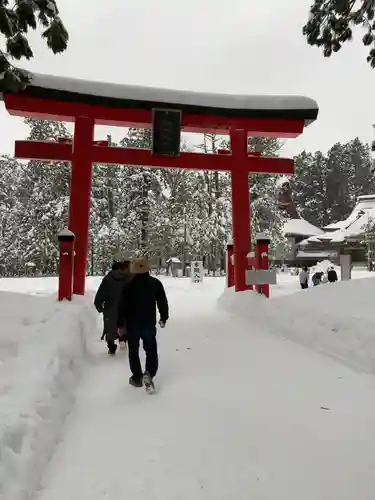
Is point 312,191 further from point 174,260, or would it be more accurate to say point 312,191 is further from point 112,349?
point 112,349

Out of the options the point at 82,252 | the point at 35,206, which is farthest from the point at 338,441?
the point at 35,206

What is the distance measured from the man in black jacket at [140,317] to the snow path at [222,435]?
1.11 feet

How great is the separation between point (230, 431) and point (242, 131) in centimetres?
1170

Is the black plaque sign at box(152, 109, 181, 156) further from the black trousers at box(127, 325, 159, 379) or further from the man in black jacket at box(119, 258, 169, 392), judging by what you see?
the black trousers at box(127, 325, 159, 379)

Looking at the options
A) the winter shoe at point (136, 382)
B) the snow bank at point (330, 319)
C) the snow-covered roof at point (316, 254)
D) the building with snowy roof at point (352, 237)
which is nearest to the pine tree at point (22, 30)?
the winter shoe at point (136, 382)

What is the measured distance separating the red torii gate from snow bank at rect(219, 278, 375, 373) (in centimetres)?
398

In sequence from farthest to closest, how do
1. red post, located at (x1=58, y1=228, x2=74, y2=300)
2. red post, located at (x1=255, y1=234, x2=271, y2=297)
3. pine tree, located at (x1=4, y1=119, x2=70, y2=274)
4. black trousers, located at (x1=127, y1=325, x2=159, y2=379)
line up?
1. pine tree, located at (x1=4, y1=119, x2=70, y2=274)
2. red post, located at (x1=255, y1=234, x2=271, y2=297)
3. red post, located at (x1=58, y1=228, x2=74, y2=300)
4. black trousers, located at (x1=127, y1=325, x2=159, y2=379)

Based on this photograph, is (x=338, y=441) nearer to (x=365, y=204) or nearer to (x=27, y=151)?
(x=27, y=151)

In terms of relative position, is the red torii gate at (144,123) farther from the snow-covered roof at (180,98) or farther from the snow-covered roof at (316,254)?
the snow-covered roof at (316,254)

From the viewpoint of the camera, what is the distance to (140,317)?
568cm

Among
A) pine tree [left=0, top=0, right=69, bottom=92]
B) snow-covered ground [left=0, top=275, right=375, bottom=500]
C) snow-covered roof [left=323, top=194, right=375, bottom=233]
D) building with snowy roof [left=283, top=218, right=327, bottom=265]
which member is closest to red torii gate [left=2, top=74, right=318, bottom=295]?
snow-covered ground [left=0, top=275, right=375, bottom=500]

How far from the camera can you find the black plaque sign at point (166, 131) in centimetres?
1352

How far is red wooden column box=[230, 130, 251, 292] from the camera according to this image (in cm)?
1404

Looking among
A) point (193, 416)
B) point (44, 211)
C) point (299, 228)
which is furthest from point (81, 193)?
point (299, 228)
